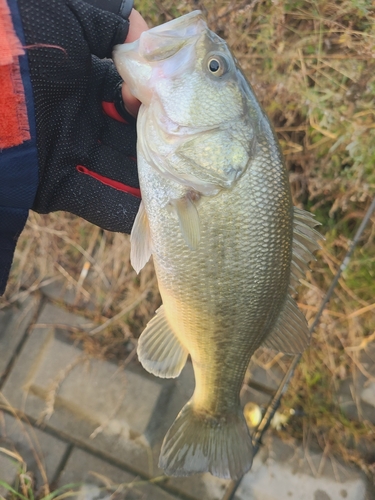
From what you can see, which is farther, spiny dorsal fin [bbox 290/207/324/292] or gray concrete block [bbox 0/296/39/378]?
gray concrete block [bbox 0/296/39/378]

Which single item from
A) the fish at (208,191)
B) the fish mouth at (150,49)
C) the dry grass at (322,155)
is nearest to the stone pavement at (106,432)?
the dry grass at (322,155)

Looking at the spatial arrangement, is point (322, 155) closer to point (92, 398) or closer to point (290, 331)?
point (290, 331)

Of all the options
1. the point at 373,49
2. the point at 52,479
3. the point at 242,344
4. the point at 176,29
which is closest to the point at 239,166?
the point at 176,29

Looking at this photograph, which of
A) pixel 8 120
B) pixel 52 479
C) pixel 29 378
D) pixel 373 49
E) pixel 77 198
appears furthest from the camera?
pixel 29 378

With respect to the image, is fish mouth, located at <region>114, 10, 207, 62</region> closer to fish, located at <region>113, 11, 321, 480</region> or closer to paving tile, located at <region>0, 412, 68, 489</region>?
fish, located at <region>113, 11, 321, 480</region>

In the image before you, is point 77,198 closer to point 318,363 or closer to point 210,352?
point 210,352

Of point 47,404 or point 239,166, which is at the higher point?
point 239,166

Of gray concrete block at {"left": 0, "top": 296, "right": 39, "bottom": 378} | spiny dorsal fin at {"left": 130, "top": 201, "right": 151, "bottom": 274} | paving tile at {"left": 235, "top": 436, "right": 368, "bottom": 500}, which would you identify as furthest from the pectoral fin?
gray concrete block at {"left": 0, "top": 296, "right": 39, "bottom": 378}
